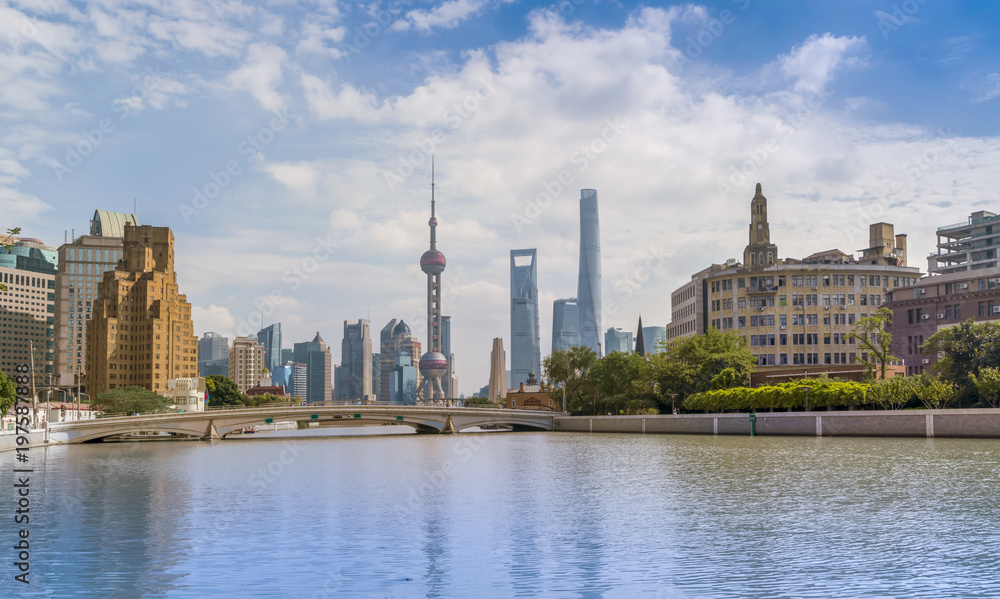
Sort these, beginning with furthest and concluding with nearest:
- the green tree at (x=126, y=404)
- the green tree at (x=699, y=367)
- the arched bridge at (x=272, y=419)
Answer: the green tree at (x=126, y=404), the green tree at (x=699, y=367), the arched bridge at (x=272, y=419)

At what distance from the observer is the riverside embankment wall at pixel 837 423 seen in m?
84.6

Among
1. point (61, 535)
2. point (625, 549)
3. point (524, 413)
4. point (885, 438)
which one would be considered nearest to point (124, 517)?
point (61, 535)

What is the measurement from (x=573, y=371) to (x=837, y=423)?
65.5m

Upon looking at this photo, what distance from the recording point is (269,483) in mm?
54250

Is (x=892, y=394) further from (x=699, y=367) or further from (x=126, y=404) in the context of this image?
(x=126, y=404)

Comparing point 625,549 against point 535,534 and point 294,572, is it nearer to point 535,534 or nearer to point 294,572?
point 535,534

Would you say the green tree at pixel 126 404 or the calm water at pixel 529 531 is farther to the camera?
the green tree at pixel 126 404

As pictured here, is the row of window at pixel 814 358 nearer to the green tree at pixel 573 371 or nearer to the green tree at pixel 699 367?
the green tree at pixel 699 367

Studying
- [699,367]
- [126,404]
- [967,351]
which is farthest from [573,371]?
[126,404]

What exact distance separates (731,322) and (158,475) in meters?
115

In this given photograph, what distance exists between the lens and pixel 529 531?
33.8 meters

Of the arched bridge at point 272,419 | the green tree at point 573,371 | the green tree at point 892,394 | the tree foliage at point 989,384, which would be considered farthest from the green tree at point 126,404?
the tree foliage at point 989,384

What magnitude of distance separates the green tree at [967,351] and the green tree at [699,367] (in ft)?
98.7

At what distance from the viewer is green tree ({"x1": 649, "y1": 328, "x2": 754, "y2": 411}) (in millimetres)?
123875
